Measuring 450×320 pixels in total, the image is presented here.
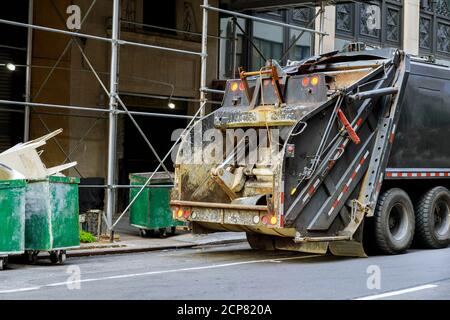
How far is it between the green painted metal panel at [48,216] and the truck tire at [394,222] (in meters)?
4.70

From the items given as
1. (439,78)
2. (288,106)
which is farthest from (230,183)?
(439,78)

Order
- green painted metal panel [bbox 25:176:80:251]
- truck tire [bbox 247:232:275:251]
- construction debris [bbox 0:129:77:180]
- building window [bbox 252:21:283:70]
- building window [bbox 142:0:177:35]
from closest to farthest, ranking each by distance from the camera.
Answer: green painted metal panel [bbox 25:176:80:251] < construction debris [bbox 0:129:77:180] < truck tire [bbox 247:232:275:251] < building window [bbox 142:0:177:35] < building window [bbox 252:21:283:70]

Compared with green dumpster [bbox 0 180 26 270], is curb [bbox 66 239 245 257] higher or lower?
lower

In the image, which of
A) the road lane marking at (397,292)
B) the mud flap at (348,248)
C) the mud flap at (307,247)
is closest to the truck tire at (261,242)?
the mud flap at (307,247)

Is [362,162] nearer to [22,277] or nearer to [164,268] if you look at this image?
[164,268]

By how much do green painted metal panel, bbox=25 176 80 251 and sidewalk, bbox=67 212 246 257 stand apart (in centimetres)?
119

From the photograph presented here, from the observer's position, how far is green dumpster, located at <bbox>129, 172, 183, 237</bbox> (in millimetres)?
15469

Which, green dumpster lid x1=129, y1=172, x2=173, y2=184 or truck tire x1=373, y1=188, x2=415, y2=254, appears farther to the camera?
green dumpster lid x1=129, y1=172, x2=173, y2=184

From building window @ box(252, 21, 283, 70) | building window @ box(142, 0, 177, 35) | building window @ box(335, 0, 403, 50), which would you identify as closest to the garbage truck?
building window @ box(142, 0, 177, 35)

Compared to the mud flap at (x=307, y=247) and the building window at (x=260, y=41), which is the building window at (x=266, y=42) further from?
the mud flap at (x=307, y=247)

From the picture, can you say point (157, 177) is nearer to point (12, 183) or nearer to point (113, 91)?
point (113, 91)

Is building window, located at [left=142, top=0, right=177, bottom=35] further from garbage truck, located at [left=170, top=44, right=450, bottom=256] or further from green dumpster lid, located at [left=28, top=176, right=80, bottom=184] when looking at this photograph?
green dumpster lid, located at [left=28, top=176, right=80, bottom=184]
